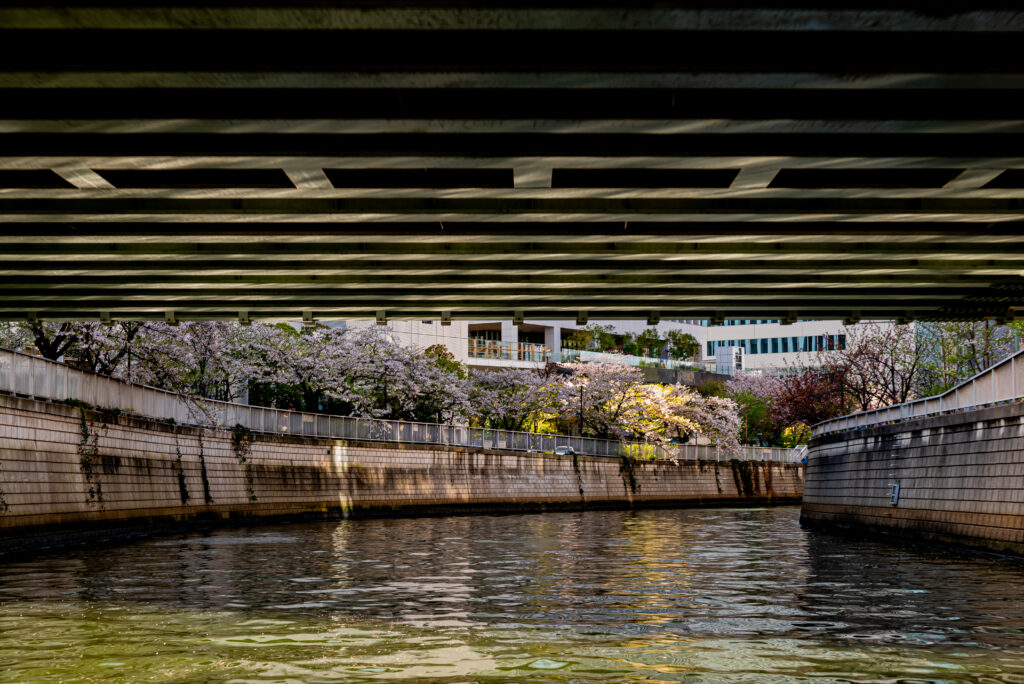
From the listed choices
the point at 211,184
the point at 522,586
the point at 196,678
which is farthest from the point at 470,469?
the point at 196,678

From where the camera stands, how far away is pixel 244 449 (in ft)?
141

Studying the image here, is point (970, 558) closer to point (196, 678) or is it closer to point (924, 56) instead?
point (924, 56)

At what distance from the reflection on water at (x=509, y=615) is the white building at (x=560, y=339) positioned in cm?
2440

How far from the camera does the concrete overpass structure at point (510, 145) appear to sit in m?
11.1

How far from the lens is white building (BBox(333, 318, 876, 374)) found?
78.8 metres

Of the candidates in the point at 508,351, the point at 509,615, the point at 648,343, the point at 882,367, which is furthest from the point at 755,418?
the point at 509,615

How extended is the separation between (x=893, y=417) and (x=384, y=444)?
24668mm

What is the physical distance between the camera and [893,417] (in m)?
34.4

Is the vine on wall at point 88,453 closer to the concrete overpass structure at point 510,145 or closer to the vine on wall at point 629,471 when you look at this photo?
the concrete overpass structure at point 510,145

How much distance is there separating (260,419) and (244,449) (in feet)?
8.00

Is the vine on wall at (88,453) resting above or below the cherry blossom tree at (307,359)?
below

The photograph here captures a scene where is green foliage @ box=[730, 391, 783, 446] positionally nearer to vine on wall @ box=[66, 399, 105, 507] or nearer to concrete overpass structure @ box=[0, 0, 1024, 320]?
vine on wall @ box=[66, 399, 105, 507]

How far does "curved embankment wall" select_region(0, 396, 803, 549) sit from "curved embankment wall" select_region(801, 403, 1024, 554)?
1998 centimetres

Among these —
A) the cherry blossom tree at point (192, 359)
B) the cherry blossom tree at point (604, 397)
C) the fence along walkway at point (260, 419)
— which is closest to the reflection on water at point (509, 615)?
the fence along walkway at point (260, 419)
